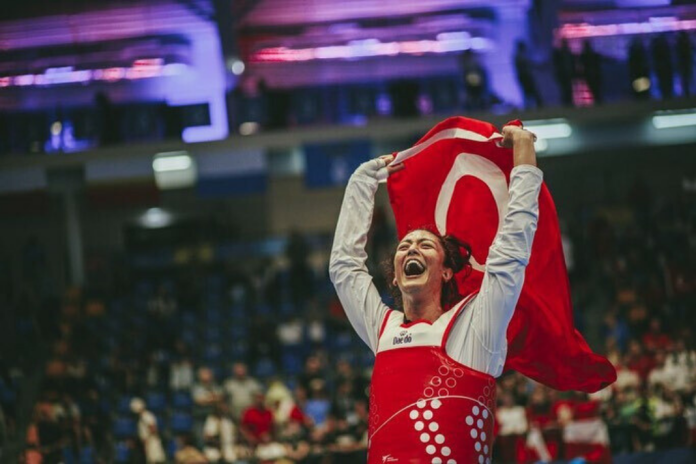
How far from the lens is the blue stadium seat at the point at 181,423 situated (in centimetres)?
1198

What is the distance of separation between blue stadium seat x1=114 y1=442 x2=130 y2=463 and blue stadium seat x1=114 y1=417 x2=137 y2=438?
2.18ft

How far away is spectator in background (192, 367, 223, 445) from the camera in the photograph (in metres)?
12.3

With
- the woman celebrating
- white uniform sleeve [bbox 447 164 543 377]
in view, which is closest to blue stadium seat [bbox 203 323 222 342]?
the woman celebrating

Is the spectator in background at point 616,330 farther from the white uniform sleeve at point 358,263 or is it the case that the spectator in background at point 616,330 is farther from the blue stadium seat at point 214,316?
the white uniform sleeve at point 358,263

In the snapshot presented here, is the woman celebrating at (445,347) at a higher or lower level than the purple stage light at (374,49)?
higher

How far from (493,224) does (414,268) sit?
2.03 ft

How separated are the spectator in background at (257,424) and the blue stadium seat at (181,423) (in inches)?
30.1

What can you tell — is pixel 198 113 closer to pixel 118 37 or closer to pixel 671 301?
pixel 118 37

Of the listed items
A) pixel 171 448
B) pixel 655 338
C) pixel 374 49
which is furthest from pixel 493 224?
pixel 374 49

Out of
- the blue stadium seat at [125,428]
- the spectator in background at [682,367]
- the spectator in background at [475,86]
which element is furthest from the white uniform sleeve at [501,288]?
the spectator in background at [475,86]

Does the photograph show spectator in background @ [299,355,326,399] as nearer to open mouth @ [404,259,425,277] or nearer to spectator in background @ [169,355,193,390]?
spectator in background @ [169,355,193,390]

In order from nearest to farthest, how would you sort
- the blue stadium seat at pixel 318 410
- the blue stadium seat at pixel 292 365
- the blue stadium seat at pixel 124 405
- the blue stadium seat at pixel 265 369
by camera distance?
the blue stadium seat at pixel 318 410 → the blue stadium seat at pixel 124 405 → the blue stadium seat at pixel 265 369 → the blue stadium seat at pixel 292 365

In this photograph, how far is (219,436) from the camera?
444 inches

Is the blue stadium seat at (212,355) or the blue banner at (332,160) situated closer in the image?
the blue stadium seat at (212,355)
